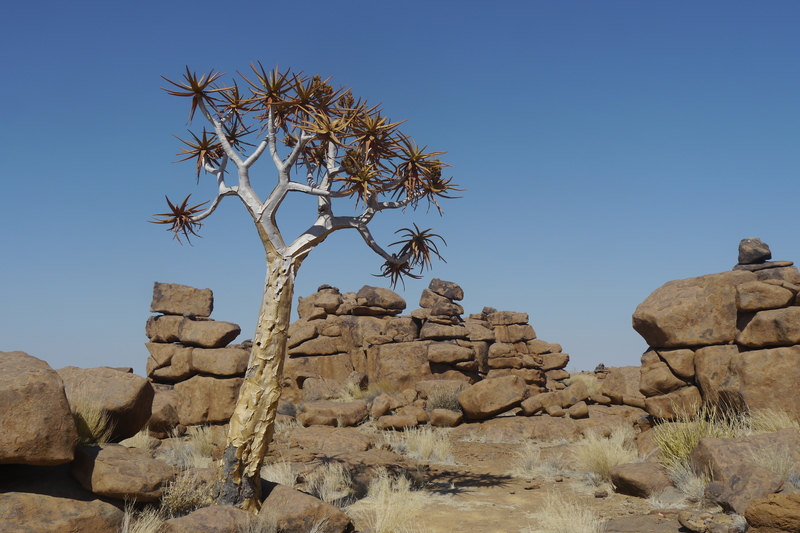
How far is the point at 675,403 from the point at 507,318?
19274 mm

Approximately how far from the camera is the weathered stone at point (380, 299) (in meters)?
27.7

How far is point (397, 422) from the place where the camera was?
17.9 m

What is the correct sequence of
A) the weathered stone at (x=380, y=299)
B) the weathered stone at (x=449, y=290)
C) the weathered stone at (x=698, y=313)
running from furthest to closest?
the weathered stone at (x=449, y=290), the weathered stone at (x=380, y=299), the weathered stone at (x=698, y=313)

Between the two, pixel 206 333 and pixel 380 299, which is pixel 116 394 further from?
pixel 380 299

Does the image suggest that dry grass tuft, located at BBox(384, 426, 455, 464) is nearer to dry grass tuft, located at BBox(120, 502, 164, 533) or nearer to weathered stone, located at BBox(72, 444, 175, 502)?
weathered stone, located at BBox(72, 444, 175, 502)

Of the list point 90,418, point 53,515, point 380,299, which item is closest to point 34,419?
point 53,515

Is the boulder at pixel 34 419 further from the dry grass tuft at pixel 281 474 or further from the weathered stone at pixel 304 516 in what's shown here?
the dry grass tuft at pixel 281 474

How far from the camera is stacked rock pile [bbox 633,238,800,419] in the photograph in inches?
427

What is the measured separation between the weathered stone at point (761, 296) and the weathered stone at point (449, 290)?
54.1 ft

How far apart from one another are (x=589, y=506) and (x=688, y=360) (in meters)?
4.58

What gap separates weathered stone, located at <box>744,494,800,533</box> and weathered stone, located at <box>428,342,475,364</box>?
664 inches

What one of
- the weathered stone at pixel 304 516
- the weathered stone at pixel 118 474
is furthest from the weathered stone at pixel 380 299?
the weathered stone at pixel 118 474

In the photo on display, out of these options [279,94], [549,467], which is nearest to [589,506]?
[549,467]

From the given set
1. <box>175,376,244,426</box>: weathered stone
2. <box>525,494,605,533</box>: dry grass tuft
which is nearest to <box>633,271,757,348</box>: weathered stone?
<box>525,494,605,533</box>: dry grass tuft
